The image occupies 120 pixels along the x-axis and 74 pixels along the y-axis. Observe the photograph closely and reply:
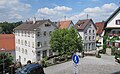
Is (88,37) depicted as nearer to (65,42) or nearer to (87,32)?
(87,32)

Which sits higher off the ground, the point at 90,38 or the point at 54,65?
the point at 90,38

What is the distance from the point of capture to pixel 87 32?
178ft

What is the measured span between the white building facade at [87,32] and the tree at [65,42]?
15.4m

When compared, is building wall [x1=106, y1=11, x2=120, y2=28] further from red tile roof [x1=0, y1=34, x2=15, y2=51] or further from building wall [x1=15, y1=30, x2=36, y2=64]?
red tile roof [x1=0, y1=34, x2=15, y2=51]

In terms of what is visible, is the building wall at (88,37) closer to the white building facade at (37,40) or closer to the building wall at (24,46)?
the white building facade at (37,40)

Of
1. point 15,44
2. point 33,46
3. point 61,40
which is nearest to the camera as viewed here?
point 61,40

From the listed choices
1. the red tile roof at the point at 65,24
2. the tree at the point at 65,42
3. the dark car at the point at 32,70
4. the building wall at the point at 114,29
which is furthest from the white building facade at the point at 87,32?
the dark car at the point at 32,70

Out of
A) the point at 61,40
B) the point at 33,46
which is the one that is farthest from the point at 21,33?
the point at 61,40

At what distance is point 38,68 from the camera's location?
65.9ft

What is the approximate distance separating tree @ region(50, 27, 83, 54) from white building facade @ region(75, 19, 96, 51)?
50.7 feet

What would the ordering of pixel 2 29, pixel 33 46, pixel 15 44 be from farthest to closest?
pixel 2 29 → pixel 15 44 → pixel 33 46

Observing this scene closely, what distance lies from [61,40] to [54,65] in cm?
1034

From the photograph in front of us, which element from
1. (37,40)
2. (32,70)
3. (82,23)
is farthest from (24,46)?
(32,70)

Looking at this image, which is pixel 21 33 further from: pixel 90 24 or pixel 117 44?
pixel 117 44
